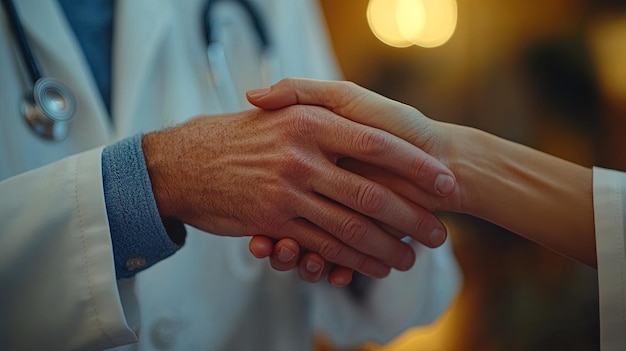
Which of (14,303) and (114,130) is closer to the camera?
(14,303)

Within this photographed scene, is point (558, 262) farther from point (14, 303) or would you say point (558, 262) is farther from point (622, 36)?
point (14, 303)

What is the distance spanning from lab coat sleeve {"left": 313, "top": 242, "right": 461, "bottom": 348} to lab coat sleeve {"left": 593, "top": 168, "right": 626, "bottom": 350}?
0.25 meters

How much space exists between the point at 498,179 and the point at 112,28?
0.47m

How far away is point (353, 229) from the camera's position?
0.56 metres

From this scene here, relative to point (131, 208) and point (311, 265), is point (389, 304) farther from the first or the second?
point (131, 208)

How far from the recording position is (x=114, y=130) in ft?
2.11

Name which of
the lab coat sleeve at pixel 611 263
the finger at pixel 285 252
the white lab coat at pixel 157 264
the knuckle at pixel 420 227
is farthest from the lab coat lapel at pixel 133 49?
the lab coat sleeve at pixel 611 263

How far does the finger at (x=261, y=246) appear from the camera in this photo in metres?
0.56

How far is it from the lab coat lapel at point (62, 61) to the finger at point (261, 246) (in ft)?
0.67

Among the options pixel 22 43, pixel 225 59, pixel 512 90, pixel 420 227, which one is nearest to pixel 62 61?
pixel 22 43

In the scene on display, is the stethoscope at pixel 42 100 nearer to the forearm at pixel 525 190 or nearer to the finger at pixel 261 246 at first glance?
the finger at pixel 261 246

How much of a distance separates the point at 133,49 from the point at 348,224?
0.33 m

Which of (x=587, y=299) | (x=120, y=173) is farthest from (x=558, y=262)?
(x=120, y=173)

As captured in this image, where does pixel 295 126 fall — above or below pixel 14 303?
above
